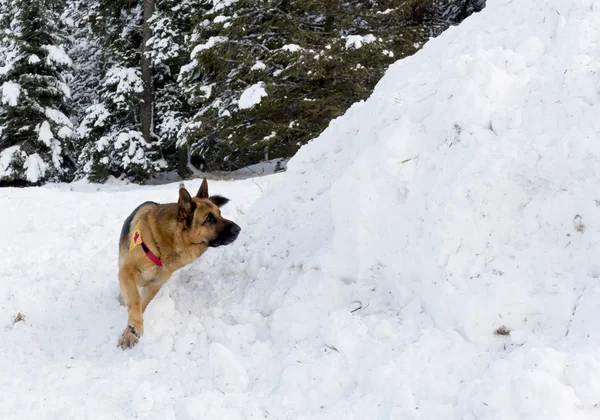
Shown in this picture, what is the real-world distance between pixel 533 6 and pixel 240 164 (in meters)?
15.5

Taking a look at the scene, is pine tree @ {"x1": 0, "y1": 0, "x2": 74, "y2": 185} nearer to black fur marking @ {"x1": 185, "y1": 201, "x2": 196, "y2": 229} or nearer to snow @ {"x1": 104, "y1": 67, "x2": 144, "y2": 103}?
snow @ {"x1": 104, "y1": 67, "x2": 144, "y2": 103}

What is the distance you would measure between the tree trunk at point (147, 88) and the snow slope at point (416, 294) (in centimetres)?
1497

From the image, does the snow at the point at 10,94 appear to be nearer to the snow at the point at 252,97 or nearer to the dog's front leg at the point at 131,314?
the snow at the point at 252,97

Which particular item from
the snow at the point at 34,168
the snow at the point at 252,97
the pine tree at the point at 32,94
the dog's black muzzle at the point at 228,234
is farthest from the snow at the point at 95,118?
the dog's black muzzle at the point at 228,234

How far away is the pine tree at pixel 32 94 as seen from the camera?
19031 mm

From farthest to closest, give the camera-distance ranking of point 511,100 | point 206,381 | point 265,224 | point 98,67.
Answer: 1. point 98,67
2. point 265,224
3. point 511,100
4. point 206,381

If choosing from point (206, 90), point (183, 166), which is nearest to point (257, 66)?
point (206, 90)

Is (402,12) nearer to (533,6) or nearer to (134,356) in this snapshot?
(533,6)

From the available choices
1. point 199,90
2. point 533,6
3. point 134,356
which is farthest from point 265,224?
point 199,90

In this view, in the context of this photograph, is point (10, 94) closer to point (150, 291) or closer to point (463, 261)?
point (150, 291)

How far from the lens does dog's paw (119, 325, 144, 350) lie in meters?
4.55

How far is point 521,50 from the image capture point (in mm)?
4559

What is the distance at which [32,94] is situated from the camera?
1948cm

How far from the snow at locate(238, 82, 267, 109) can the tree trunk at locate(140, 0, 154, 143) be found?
7581 mm
